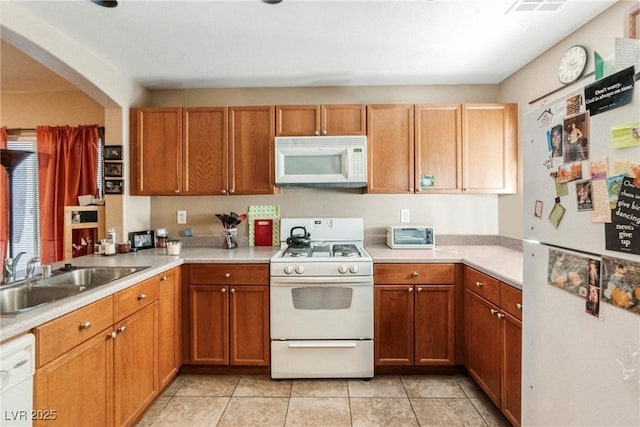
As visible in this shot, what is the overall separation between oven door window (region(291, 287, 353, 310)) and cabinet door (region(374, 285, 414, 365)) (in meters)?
0.23

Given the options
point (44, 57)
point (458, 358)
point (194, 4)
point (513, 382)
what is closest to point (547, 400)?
point (513, 382)

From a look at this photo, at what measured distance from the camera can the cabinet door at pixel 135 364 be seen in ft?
5.41

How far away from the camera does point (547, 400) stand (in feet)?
3.95

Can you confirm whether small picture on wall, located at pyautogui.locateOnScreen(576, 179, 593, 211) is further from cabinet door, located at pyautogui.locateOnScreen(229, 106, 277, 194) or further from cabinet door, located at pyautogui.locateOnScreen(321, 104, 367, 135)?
cabinet door, located at pyautogui.locateOnScreen(229, 106, 277, 194)

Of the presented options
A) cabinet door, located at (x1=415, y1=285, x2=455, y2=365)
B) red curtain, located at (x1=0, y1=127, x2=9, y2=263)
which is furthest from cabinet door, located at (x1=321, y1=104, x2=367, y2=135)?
red curtain, located at (x1=0, y1=127, x2=9, y2=263)

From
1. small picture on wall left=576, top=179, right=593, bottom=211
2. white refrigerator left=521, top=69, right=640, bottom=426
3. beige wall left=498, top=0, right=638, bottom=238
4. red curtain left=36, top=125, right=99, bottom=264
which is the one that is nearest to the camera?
white refrigerator left=521, top=69, right=640, bottom=426

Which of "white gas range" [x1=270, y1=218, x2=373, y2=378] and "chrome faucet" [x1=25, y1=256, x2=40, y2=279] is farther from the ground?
"chrome faucet" [x1=25, y1=256, x2=40, y2=279]

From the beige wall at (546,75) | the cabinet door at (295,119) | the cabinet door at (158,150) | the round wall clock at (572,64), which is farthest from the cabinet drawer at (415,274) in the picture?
the cabinet door at (158,150)

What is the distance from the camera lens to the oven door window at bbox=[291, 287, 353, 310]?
2311 mm

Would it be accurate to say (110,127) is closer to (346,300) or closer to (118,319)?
(118,319)

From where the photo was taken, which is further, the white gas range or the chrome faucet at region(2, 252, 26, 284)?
the white gas range

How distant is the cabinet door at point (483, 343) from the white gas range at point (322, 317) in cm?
69

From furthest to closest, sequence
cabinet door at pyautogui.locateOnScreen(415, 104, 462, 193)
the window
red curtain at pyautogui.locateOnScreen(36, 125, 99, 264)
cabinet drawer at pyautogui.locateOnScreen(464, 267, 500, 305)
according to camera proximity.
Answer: the window → red curtain at pyautogui.locateOnScreen(36, 125, 99, 264) → cabinet door at pyautogui.locateOnScreen(415, 104, 462, 193) → cabinet drawer at pyautogui.locateOnScreen(464, 267, 500, 305)

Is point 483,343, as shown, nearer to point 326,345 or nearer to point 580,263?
point 326,345
